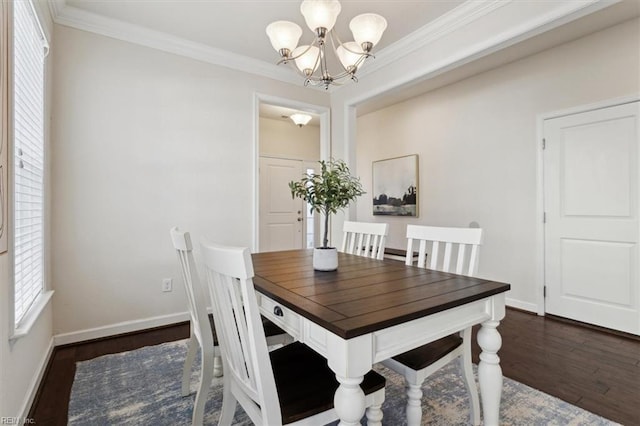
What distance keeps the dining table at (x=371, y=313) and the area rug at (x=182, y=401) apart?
41cm

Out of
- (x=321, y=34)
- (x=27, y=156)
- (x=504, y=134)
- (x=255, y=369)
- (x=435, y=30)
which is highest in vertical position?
(x=435, y=30)

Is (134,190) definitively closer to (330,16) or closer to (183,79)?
(183,79)

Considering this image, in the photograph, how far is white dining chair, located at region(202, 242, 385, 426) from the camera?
961mm

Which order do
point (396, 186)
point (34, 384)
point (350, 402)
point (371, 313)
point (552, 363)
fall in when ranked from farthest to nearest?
point (396, 186) < point (552, 363) < point (34, 384) < point (371, 313) < point (350, 402)

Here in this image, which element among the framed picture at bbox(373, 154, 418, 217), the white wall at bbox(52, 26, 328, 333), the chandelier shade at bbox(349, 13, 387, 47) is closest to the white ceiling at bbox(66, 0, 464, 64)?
the white wall at bbox(52, 26, 328, 333)

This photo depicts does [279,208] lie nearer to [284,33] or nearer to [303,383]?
[284,33]

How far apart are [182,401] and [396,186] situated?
3.78m

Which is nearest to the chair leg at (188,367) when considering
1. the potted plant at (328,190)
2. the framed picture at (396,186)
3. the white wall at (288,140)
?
the potted plant at (328,190)

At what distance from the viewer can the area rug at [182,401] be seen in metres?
1.62

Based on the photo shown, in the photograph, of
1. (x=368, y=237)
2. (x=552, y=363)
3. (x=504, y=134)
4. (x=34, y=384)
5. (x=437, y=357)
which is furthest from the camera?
(x=504, y=134)

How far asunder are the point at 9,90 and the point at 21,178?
56 centimetres

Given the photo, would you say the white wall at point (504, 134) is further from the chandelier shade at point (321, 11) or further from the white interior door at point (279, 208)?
the chandelier shade at point (321, 11)

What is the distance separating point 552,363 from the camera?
2.23 meters

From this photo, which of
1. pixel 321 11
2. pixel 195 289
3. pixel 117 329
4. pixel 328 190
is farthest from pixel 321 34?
pixel 117 329
